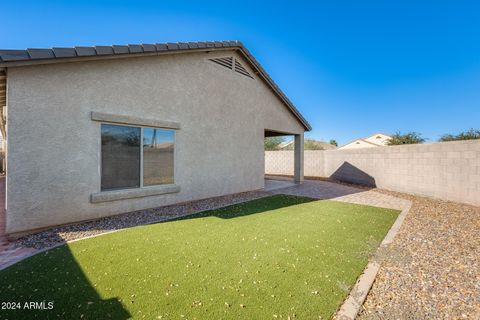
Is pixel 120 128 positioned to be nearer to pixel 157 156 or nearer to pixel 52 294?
pixel 157 156

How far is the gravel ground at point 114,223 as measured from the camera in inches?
197

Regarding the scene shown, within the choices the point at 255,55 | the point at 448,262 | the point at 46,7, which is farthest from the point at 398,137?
the point at 46,7

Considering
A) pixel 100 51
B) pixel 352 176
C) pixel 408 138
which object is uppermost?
pixel 100 51

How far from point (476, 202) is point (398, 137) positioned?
80.2 ft

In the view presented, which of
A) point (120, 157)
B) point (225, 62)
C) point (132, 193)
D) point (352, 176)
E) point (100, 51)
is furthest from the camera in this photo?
point (352, 176)

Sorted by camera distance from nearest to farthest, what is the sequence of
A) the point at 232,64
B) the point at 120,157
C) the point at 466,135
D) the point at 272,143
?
the point at 120,157
the point at 232,64
the point at 466,135
the point at 272,143

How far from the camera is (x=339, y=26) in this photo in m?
17.4

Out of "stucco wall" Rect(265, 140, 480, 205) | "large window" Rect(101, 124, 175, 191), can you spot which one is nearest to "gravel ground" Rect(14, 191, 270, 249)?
"large window" Rect(101, 124, 175, 191)

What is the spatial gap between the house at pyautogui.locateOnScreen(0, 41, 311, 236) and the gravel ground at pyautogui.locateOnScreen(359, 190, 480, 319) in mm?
7010

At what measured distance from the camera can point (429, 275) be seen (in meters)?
3.69

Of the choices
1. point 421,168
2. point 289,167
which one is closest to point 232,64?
point 421,168

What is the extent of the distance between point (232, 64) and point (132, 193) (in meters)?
7.77

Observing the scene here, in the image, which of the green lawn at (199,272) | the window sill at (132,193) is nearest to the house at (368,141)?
the window sill at (132,193)

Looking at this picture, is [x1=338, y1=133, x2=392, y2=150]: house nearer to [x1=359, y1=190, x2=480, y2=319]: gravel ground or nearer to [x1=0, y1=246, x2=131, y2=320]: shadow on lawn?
[x1=359, y1=190, x2=480, y2=319]: gravel ground
